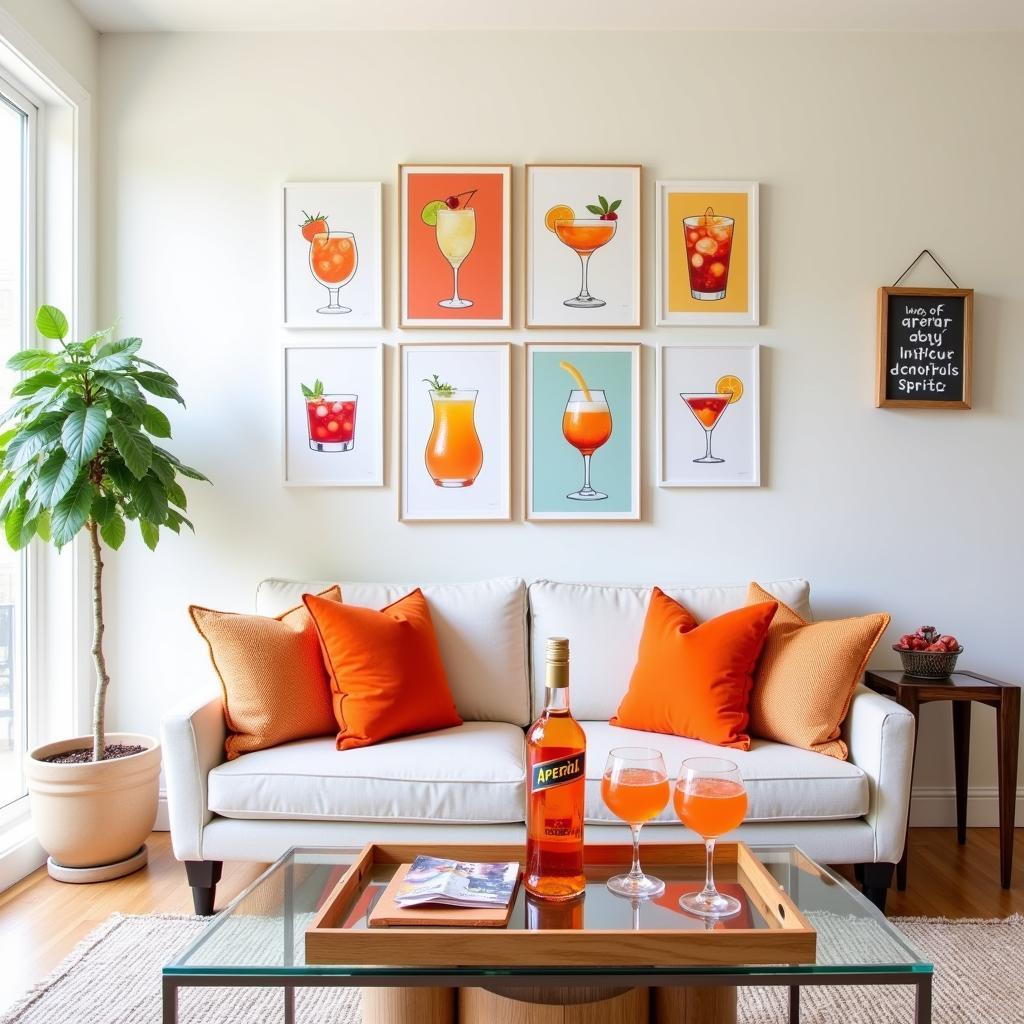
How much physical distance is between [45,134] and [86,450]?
1.37 m

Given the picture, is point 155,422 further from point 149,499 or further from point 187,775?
point 187,775

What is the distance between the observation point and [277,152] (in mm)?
3293

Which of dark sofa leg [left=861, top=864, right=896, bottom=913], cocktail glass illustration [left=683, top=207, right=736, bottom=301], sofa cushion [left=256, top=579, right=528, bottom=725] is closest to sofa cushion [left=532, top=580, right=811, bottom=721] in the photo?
sofa cushion [left=256, top=579, right=528, bottom=725]

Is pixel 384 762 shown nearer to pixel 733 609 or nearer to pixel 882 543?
pixel 733 609

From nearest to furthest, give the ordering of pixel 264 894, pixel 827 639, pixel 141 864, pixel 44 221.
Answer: pixel 264 894
pixel 827 639
pixel 141 864
pixel 44 221

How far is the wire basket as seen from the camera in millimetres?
2898

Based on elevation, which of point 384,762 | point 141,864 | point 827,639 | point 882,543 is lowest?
point 141,864

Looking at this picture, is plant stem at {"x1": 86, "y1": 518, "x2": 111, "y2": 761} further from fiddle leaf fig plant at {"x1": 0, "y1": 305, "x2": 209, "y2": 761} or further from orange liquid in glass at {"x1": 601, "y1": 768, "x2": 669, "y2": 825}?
orange liquid in glass at {"x1": 601, "y1": 768, "x2": 669, "y2": 825}

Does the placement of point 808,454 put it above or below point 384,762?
above

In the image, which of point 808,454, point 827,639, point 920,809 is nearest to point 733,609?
point 827,639

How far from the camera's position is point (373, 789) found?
245cm

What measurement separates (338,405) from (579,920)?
7.26 feet

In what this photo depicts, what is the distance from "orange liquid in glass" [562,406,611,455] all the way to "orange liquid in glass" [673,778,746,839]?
1.91m

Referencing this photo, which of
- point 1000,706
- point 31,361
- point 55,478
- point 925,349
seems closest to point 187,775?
point 55,478
